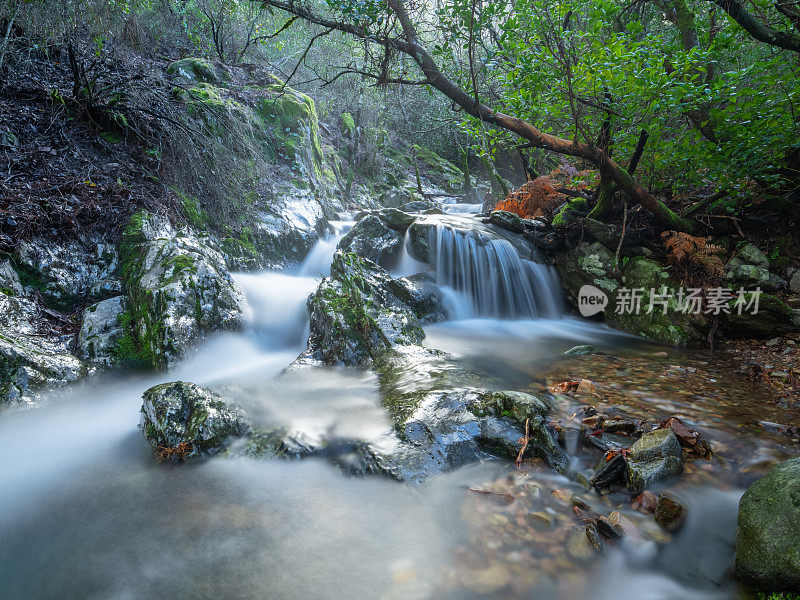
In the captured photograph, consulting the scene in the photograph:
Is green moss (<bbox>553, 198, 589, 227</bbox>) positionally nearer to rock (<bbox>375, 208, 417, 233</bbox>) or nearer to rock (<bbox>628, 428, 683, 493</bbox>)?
rock (<bbox>375, 208, 417, 233</bbox>)

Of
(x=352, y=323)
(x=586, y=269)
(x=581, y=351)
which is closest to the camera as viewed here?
(x=352, y=323)

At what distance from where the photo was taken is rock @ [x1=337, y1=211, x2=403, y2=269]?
8023mm

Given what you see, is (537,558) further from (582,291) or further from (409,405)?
(582,291)

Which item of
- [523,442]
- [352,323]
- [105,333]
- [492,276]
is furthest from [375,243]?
[523,442]

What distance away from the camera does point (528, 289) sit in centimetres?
747

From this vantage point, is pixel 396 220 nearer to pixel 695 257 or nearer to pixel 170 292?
pixel 170 292

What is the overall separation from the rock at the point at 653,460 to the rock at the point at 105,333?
4817mm

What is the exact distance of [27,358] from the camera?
3525 mm

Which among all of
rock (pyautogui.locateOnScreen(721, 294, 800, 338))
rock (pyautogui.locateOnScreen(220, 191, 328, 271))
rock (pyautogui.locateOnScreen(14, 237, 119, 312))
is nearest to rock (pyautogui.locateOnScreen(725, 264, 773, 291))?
rock (pyautogui.locateOnScreen(721, 294, 800, 338))

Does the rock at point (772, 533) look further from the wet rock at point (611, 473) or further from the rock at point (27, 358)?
the rock at point (27, 358)

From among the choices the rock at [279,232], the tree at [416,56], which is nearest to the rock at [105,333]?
the rock at [279,232]

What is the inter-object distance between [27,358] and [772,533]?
5.43m

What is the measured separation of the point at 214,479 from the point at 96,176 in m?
A: 4.84

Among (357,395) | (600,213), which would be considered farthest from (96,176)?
(600,213)
